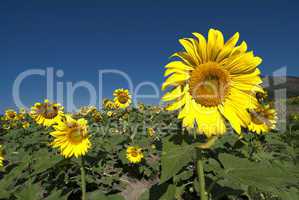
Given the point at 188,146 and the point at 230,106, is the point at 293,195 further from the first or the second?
the point at 188,146

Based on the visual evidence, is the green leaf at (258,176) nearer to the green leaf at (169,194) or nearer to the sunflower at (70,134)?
the green leaf at (169,194)

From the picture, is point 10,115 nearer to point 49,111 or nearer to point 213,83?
point 49,111

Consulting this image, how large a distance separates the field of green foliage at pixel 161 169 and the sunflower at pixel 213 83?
184 mm

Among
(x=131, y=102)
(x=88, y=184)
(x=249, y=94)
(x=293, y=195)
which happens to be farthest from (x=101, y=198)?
(x=131, y=102)

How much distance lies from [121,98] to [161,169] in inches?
303

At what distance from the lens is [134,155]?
6715 mm

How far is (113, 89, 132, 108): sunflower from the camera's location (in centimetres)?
941

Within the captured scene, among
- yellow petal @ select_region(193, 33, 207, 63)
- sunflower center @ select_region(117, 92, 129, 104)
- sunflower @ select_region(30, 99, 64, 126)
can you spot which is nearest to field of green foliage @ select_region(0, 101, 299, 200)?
sunflower center @ select_region(117, 92, 129, 104)

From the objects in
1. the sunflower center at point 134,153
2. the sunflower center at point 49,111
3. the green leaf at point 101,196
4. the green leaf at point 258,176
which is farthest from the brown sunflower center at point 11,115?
the green leaf at point 258,176

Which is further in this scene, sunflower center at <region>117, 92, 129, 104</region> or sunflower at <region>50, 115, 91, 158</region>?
sunflower center at <region>117, 92, 129, 104</region>

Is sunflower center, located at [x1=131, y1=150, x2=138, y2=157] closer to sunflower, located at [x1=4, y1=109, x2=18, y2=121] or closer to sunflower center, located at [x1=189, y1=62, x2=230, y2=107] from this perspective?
sunflower center, located at [x1=189, y1=62, x2=230, y2=107]

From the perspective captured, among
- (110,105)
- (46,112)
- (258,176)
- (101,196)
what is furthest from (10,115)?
(258,176)

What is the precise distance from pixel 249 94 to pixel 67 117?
113 inches

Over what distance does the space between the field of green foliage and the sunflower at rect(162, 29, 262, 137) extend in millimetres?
184
